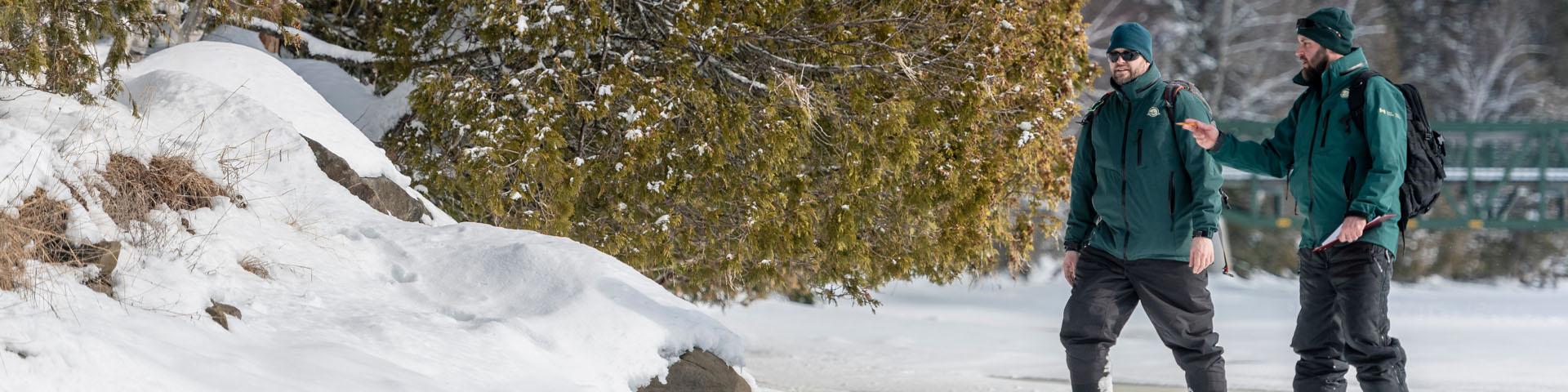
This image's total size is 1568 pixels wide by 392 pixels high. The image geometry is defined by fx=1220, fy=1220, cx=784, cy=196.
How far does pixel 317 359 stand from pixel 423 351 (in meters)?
0.35

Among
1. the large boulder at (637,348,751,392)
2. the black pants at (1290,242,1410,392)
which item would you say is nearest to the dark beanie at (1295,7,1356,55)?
the black pants at (1290,242,1410,392)

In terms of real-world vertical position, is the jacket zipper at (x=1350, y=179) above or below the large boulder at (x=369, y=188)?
above

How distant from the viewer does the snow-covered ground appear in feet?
32.0

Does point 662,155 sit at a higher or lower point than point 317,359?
higher

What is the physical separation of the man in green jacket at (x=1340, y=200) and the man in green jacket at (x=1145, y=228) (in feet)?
0.47

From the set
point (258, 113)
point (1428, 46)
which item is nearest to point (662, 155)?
point (258, 113)

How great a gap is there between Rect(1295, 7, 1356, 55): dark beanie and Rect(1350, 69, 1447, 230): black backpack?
135 millimetres

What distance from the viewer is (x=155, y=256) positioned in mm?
3723

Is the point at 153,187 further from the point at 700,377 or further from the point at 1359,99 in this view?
the point at 1359,99

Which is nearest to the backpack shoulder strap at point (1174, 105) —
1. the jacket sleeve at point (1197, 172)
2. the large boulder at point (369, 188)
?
the jacket sleeve at point (1197, 172)

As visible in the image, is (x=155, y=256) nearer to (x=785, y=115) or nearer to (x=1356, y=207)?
(x=1356, y=207)

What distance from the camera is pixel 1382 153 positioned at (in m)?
3.45

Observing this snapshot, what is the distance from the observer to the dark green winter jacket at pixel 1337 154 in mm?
3465

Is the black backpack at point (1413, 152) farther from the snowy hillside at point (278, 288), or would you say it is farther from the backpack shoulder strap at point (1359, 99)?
the snowy hillside at point (278, 288)
